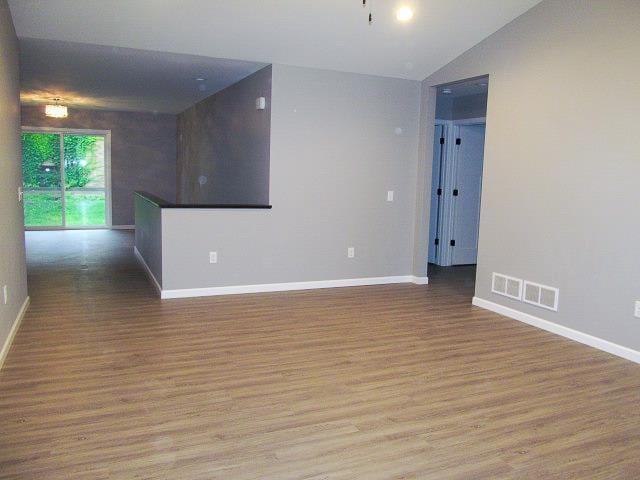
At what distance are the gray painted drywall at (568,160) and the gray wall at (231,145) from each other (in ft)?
7.67

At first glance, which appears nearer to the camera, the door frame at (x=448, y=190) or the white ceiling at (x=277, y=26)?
the white ceiling at (x=277, y=26)

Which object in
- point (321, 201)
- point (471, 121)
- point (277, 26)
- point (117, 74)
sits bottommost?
point (321, 201)

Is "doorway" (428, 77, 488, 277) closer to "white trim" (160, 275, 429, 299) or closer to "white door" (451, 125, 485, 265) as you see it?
"white door" (451, 125, 485, 265)

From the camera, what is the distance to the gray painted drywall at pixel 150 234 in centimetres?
561

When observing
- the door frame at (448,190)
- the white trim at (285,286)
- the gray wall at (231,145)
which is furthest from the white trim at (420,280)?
the gray wall at (231,145)

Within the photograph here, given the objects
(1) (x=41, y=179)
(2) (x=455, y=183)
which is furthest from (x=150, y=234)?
(1) (x=41, y=179)

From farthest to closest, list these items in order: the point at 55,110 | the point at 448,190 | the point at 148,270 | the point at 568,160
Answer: the point at 55,110 < the point at 448,190 < the point at 148,270 < the point at 568,160

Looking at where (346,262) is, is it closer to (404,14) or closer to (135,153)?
(404,14)

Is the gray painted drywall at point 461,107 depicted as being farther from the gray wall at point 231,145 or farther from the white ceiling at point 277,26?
the gray wall at point 231,145

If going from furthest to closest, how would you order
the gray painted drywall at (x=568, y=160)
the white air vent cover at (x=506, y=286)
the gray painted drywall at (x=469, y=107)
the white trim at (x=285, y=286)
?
1. the gray painted drywall at (x=469, y=107)
2. the white trim at (x=285, y=286)
3. the white air vent cover at (x=506, y=286)
4. the gray painted drywall at (x=568, y=160)

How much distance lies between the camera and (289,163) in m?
5.84

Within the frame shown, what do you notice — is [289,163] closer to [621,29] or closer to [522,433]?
[621,29]

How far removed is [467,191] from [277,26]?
13.4ft

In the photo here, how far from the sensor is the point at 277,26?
15.9 feet
